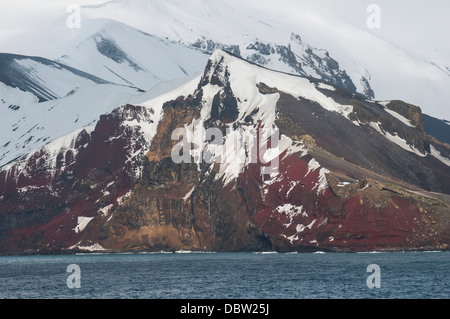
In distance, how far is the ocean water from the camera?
131 metres

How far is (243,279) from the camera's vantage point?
5866 inches

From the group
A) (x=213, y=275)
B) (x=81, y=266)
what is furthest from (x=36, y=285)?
(x=81, y=266)

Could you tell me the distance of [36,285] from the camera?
494ft

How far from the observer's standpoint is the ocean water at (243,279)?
130875 millimetres
